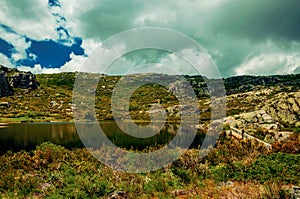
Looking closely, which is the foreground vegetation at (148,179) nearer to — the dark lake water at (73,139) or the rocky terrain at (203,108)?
the dark lake water at (73,139)

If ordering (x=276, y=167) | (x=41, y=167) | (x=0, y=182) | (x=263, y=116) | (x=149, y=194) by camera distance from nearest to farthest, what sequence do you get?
(x=149, y=194)
(x=0, y=182)
(x=276, y=167)
(x=41, y=167)
(x=263, y=116)

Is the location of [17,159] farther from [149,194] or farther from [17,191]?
[149,194]

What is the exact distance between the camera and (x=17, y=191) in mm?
10594

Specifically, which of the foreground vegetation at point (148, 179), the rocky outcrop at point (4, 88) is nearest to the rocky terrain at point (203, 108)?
the rocky outcrop at point (4, 88)

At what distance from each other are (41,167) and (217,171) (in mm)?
8747

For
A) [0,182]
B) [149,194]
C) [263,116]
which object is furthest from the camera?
[263,116]

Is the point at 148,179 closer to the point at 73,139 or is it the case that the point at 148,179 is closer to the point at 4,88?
the point at 73,139

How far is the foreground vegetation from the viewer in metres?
9.95

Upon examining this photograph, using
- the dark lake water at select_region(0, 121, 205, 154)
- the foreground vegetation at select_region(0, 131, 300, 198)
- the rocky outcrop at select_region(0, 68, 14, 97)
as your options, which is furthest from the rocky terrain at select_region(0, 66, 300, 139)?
the foreground vegetation at select_region(0, 131, 300, 198)

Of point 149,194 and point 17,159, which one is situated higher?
point 17,159

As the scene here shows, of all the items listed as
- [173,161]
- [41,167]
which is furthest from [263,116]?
[41,167]

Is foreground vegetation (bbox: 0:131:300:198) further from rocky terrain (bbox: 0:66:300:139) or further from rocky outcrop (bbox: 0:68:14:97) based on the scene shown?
rocky outcrop (bbox: 0:68:14:97)

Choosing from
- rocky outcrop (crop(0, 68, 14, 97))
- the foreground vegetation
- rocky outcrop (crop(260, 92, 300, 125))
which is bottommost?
the foreground vegetation

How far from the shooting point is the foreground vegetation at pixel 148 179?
32.6 ft
